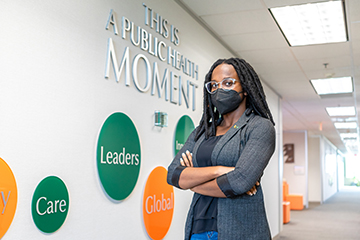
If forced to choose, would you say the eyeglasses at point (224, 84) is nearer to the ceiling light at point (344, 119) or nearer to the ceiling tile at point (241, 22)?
the ceiling tile at point (241, 22)

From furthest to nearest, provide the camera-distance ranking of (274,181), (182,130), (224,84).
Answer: (274,181) < (182,130) < (224,84)

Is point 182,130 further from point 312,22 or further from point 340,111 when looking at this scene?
point 340,111

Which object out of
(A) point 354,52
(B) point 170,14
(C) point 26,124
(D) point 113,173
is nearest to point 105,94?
(D) point 113,173

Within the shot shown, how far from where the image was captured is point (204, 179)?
1511mm

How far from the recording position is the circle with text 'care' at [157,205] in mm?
2633

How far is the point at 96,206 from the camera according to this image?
2146mm

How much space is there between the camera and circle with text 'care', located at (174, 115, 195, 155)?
310 cm

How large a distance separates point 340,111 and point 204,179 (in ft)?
26.9

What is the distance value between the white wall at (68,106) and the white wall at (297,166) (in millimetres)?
11253

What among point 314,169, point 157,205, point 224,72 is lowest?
point 157,205

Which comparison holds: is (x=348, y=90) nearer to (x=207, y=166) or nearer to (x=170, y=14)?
(x=170, y=14)

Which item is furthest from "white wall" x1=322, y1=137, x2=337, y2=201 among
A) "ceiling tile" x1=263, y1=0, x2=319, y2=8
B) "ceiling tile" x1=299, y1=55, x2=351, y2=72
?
"ceiling tile" x1=263, y1=0, x2=319, y2=8

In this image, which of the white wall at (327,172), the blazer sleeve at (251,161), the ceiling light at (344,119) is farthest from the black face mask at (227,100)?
the white wall at (327,172)

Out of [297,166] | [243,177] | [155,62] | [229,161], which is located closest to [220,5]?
[155,62]
